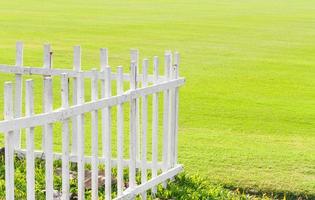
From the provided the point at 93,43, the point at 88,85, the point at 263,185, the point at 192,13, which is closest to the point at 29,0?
the point at 192,13

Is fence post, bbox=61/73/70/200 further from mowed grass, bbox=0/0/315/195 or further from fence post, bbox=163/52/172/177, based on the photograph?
mowed grass, bbox=0/0/315/195

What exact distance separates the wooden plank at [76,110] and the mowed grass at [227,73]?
1780 mm

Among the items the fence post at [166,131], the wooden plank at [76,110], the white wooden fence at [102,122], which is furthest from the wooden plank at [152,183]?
the wooden plank at [76,110]

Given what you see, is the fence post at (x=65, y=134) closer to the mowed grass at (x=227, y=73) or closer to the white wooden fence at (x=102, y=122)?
the white wooden fence at (x=102, y=122)

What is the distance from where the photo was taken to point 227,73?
21.2 metres

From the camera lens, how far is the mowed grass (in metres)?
11.1

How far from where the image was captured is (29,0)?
66500 mm

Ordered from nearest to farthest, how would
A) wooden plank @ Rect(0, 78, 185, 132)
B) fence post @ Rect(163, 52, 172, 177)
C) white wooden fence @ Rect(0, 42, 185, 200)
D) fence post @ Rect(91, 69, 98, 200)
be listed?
wooden plank @ Rect(0, 78, 185, 132) → white wooden fence @ Rect(0, 42, 185, 200) → fence post @ Rect(91, 69, 98, 200) → fence post @ Rect(163, 52, 172, 177)

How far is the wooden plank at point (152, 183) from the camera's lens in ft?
27.9

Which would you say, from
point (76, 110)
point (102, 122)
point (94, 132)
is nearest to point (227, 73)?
point (102, 122)

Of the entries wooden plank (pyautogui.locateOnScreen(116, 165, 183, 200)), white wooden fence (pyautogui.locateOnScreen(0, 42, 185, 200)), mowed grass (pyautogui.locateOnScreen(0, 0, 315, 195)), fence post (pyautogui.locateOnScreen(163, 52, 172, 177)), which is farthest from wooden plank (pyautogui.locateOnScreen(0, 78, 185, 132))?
mowed grass (pyautogui.locateOnScreen(0, 0, 315, 195))

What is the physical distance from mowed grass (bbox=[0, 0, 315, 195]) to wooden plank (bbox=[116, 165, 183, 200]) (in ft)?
2.63

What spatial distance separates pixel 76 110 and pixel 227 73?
14.0 m

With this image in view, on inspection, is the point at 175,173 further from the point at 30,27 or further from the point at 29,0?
the point at 29,0
